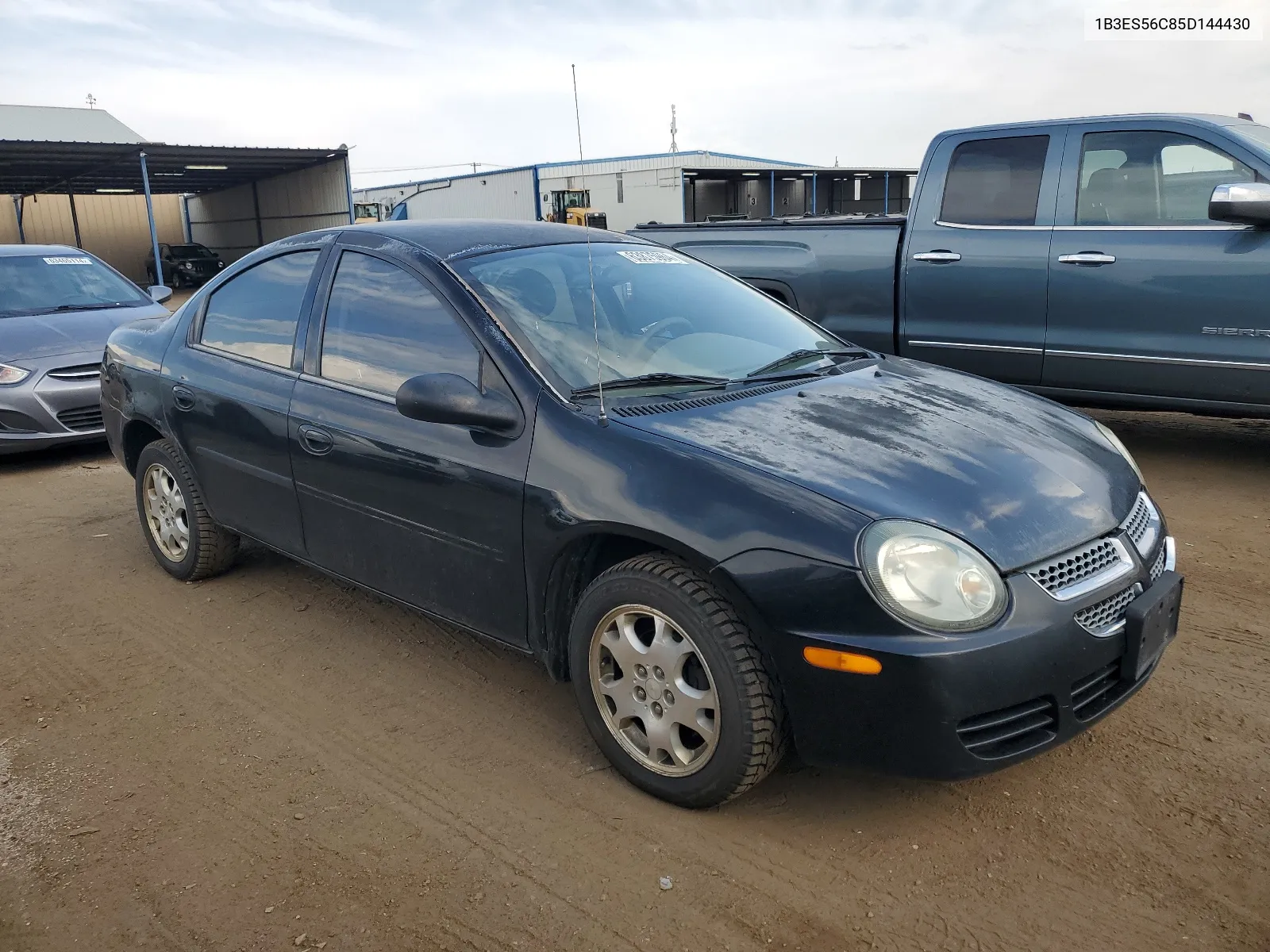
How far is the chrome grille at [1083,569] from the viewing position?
2.42 m

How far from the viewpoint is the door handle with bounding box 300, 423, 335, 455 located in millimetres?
3480

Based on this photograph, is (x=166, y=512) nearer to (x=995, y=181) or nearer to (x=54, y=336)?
(x=54, y=336)

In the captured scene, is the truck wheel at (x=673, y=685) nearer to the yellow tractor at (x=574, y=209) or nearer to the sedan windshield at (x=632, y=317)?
the sedan windshield at (x=632, y=317)

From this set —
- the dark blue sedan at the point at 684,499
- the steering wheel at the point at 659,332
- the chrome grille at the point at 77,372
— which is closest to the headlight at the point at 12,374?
the chrome grille at the point at 77,372

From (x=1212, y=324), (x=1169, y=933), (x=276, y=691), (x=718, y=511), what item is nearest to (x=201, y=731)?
(x=276, y=691)

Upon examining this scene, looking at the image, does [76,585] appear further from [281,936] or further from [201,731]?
[281,936]

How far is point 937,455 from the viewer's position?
2.71 m

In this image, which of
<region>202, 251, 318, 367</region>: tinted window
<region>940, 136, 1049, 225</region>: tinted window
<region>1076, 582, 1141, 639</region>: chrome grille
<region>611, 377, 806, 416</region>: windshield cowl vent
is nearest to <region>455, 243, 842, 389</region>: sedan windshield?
<region>611, 377, 806, 416</region>: windshield cowl vent

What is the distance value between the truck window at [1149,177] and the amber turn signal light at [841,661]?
4.30 meters

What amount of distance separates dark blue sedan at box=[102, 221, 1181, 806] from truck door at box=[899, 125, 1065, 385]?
2.38m

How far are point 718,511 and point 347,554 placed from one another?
168 cm

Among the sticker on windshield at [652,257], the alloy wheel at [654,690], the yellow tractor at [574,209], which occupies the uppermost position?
the yellow tractor at [574,209]

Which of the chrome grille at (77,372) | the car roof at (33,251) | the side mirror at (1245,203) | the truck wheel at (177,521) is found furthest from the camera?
the car roof at (33,251)

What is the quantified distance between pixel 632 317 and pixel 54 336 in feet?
19.2
